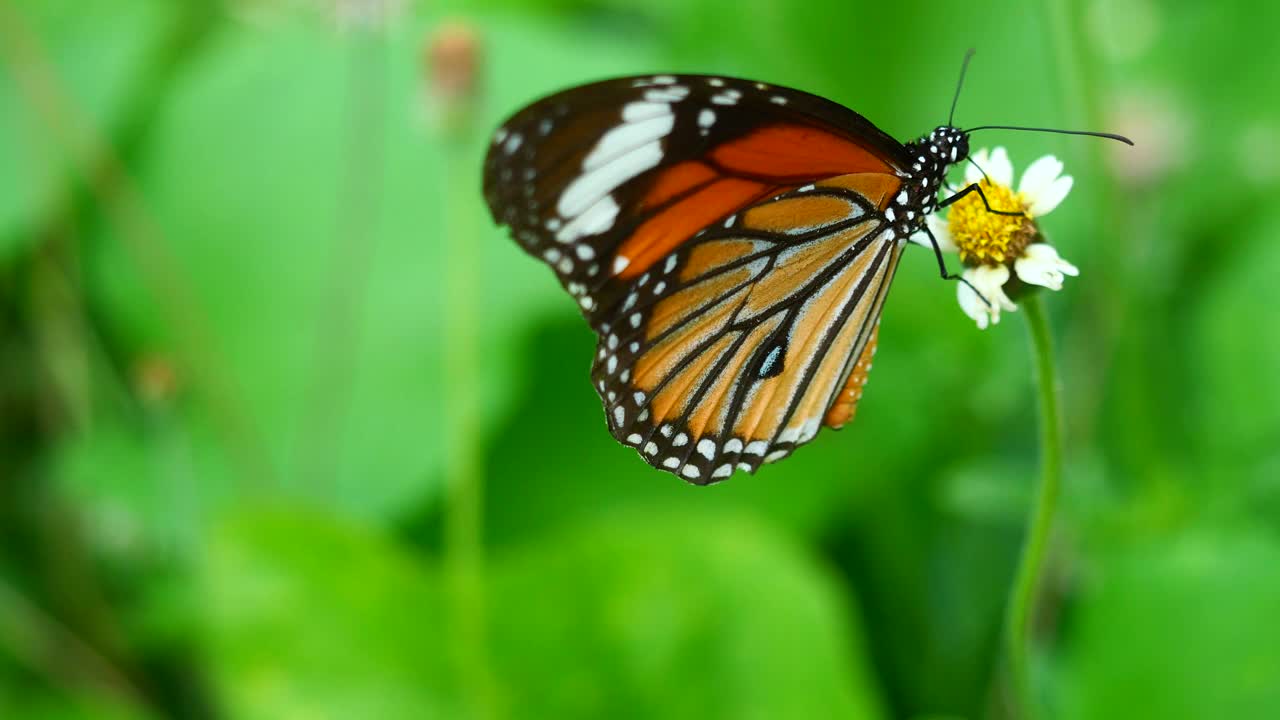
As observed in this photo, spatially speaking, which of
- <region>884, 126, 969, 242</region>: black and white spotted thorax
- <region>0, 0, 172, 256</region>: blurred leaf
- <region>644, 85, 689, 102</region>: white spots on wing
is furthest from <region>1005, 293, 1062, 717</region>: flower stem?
<region>0, 0, 172, 256</region>: blurred leaf

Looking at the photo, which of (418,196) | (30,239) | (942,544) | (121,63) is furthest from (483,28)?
(942,544)

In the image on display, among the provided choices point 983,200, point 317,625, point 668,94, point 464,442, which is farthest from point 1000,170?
point 317,625

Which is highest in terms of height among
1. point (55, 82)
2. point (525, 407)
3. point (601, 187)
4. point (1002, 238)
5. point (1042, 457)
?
point (55, 82)

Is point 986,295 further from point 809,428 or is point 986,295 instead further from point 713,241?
point 713,241

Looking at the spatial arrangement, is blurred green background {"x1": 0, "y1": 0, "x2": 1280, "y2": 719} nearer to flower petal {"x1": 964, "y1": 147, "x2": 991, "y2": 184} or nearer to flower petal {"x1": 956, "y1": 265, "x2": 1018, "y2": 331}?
flower petal {"x1": 964, "y1": 147, "x2": 991, "y2": 184}

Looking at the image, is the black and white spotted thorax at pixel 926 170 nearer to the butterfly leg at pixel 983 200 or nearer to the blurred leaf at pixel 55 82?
the butterfly leg at pixel 983 200

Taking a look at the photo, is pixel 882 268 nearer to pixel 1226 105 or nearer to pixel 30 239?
pixel 1226 105
